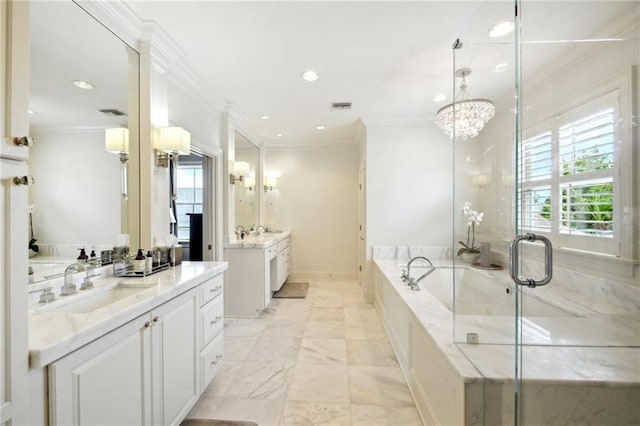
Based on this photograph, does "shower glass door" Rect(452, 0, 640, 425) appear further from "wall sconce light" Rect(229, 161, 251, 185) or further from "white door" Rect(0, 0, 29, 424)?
"wall sconce light" Rect(229, 161, 251, 185)

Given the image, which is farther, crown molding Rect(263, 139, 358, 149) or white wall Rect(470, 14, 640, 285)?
crown molding Rect(263, 139, 358, 149)

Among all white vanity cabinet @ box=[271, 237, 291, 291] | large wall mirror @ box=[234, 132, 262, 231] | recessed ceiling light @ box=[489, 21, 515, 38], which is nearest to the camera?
recessed ceiling light @ box=[489, 21, 515, 38]

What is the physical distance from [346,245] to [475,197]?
2990mm

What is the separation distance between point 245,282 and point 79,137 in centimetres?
225

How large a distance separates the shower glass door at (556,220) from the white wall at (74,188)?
2.24 m

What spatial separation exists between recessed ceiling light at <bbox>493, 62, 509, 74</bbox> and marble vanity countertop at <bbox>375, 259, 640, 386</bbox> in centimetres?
173

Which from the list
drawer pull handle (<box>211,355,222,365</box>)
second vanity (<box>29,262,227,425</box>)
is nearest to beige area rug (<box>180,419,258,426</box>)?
second vanity (<box>29,262,227,425</box>)

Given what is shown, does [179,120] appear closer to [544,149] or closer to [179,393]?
[179,393]

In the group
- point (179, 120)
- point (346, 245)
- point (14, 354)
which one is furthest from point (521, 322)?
point (346, 245)

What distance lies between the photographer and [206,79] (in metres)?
2.66

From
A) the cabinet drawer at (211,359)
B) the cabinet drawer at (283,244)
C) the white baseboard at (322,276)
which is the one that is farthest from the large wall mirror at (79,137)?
the white baseboard at (322,276)

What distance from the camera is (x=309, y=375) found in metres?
2.13

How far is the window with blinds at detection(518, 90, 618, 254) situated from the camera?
1706mm

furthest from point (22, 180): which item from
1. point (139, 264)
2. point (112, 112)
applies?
point (112, 112)
